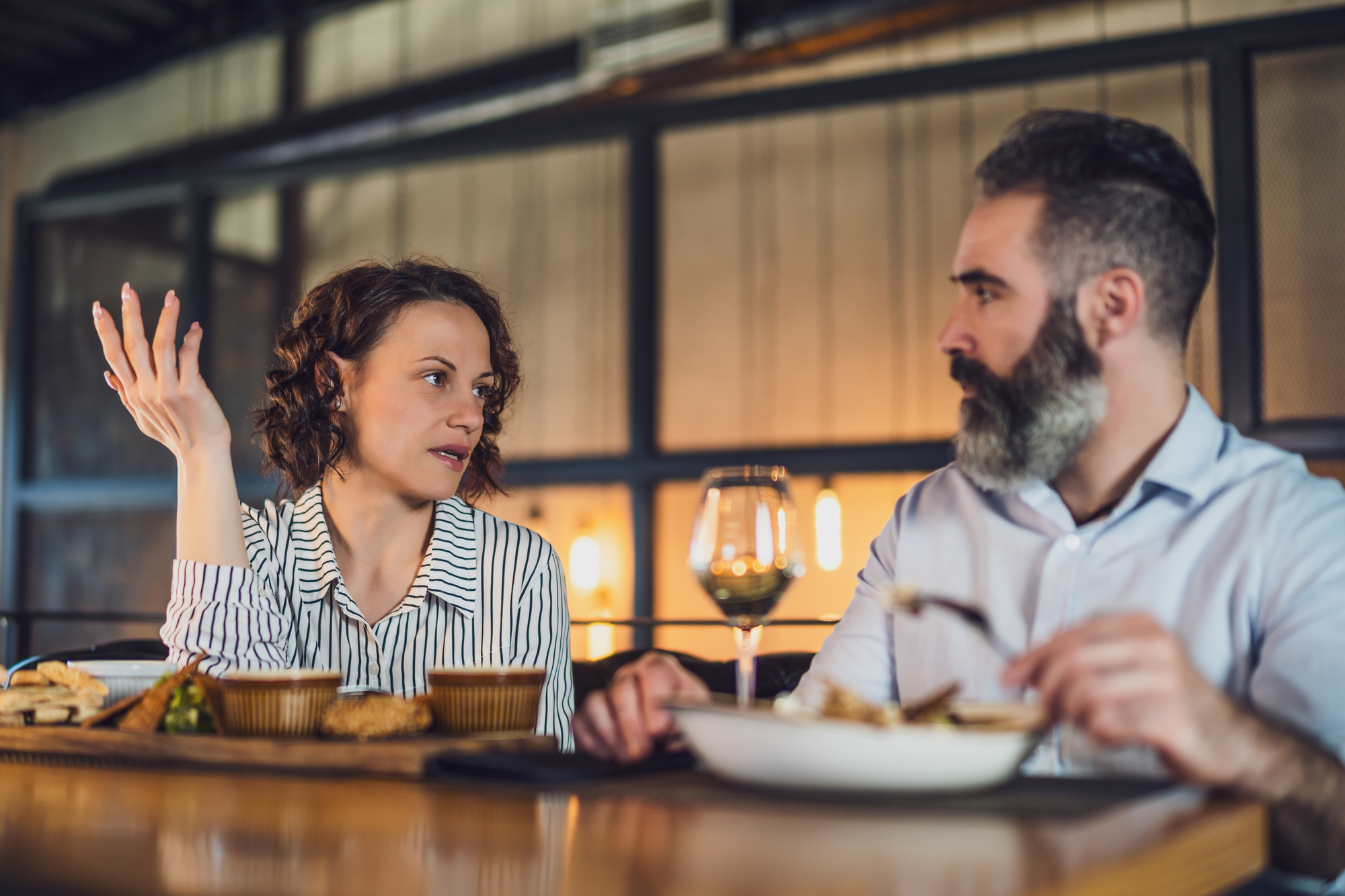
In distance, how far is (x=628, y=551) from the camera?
5172 millimetres

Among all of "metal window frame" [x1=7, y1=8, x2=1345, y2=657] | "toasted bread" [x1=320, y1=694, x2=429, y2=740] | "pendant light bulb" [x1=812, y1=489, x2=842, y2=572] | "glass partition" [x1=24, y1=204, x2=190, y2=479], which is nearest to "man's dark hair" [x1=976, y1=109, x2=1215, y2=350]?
"toasted bread" [x1=320, y1=694, x2=429, y2=740]

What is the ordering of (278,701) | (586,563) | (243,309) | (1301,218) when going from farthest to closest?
(243,309)
(586,563)
(1301,218)
(278,701)

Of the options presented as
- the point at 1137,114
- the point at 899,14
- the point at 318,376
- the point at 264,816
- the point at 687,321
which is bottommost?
the point at 264,816

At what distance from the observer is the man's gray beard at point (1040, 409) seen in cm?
127

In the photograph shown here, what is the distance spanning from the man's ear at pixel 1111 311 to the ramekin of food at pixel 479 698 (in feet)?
2.20

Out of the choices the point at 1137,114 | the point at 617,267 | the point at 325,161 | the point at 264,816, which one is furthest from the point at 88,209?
the point at 264,816

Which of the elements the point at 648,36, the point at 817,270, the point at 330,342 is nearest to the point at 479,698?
the point at 330,342

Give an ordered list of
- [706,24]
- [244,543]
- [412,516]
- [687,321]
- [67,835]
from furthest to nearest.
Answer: [687,321]
[706,24]
[412,516]
[244,543]
[67,835]

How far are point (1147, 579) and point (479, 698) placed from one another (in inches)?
25.2

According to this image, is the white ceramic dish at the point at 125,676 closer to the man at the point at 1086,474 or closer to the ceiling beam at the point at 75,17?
the man at the point at 1086,474

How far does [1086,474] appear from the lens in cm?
133

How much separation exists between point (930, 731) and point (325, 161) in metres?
5.51

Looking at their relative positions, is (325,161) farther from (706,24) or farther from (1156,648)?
(1156,648)

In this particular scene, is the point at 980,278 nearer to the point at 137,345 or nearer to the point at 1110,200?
the point at 1110,200
